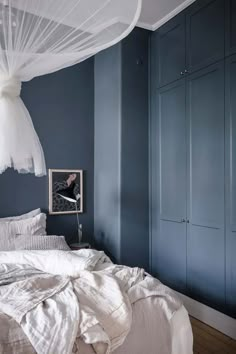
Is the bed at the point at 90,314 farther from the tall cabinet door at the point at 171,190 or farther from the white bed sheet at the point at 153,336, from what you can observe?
the tall cabinet door at the point at 171,190

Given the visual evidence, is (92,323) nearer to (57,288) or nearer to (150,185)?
(57,288)

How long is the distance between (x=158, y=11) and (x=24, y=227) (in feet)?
8.13

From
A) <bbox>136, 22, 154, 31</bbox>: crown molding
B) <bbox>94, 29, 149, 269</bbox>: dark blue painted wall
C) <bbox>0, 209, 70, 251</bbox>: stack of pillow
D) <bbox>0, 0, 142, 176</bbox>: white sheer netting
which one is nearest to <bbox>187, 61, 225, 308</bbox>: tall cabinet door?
<bbox>94, 29, 149, 269</bbox>: dark blue painted wall

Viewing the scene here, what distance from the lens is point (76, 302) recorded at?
4.54 feet

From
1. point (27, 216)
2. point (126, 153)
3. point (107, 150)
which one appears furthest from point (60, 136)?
point (27, 216)

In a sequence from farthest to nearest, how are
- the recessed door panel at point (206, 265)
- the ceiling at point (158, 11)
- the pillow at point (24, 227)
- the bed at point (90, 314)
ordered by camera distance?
1. the ceiling at point (158, 11)
2. the pillow at point (24, 227)
3. the recessed door panel at point (206, 265)
4. the bed at point (90, 314)

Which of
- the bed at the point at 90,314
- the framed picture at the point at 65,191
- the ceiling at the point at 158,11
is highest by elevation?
the ceiling at the point at 158,11

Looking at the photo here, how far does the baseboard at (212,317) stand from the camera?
2.37 metres

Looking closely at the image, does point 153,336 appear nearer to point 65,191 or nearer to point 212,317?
point 212,317

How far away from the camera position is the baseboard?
2.37 m

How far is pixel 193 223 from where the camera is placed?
107 inches

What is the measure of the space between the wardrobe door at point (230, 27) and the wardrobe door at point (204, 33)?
1.9 inches

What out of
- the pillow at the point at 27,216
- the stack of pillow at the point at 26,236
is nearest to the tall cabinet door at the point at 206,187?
the stack of pillow at the point at 26,236

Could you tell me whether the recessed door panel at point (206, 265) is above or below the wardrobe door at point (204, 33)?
below
